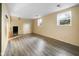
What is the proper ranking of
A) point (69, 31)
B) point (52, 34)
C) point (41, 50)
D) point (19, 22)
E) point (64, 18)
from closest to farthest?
point (41, 50)
point (69, 31)
point (64, 18)
point (52, 34)
point (19, 22)

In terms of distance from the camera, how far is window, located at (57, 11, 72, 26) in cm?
517

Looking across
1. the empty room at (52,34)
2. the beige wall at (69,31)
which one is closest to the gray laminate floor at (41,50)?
the empty room at (52,34)

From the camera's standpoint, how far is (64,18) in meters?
5.60

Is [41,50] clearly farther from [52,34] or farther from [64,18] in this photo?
[52,34]

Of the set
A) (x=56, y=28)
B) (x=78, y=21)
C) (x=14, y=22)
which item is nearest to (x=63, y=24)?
(x=56, y=28)

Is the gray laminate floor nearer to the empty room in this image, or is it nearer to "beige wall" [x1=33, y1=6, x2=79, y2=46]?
the empty room

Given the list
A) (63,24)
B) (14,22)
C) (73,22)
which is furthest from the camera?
(14,22)

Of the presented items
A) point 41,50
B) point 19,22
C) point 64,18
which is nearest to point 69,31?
point 64,18

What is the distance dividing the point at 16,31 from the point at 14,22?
119 centimetres

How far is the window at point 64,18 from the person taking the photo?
5170 mm

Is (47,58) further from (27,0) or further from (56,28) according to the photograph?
(56,28)

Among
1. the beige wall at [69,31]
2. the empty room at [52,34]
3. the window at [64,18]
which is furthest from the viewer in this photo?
the window at [64,18]

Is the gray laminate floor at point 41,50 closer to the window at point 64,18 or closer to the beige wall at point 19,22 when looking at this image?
the window at point 64,18

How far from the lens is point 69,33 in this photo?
505cm
